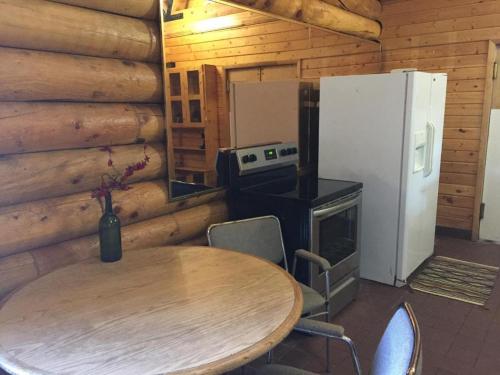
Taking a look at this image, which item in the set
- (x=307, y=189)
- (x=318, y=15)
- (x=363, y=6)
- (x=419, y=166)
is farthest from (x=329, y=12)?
(x=307, y=189)

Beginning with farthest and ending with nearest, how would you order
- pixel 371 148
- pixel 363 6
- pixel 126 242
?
1. pixel 363 6
2. pixel 371 148
3. pixel 126 242

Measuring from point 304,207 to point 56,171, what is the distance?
1.37 meters

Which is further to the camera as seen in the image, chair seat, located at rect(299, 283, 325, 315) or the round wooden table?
chair seat, located at rect(299, 283, 325, 315)

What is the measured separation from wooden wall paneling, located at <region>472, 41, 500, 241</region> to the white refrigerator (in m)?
0.88

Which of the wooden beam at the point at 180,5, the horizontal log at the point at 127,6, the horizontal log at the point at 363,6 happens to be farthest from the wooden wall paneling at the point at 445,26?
the horizontal log at the point at 127,6

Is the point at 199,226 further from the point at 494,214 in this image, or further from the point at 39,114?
the point at 494,214

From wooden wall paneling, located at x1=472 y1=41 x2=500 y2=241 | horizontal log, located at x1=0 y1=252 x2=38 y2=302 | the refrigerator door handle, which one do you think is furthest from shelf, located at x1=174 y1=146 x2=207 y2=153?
wooden wall paneling, located at x1=472 y1=41 x2=500 y2=241

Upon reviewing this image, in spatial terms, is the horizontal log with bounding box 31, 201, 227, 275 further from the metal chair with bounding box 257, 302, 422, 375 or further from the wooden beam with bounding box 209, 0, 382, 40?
the metal chair with bounding box 257, 302, 422, 375

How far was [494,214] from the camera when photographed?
166 inches

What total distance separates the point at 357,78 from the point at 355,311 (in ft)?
5.64

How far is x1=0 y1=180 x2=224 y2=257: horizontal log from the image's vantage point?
70.2 inches

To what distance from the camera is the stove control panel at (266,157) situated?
2.83 metres

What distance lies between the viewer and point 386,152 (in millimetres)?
3105

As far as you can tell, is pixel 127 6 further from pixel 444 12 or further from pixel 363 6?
pixel 444 12
